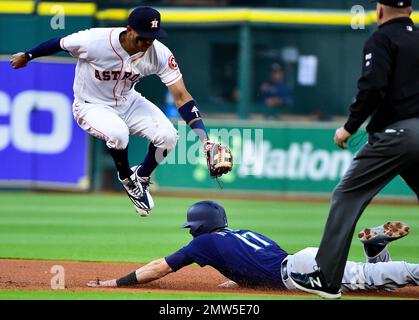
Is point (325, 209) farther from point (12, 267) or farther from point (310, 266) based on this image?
point (310, 266)

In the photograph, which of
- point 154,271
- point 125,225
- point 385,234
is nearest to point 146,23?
point 154,271

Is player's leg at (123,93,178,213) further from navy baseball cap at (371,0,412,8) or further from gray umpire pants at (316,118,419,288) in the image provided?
navy baseball cap at (371,0,412,8)

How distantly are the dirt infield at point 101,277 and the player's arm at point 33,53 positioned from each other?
1.76 m

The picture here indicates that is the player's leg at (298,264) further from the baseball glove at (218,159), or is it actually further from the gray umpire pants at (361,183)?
the baseball glove at (218,159)

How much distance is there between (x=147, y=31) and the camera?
293 inches

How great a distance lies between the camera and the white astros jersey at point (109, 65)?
25.5 ft

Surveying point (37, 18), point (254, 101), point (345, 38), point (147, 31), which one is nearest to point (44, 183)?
point (37, 18)

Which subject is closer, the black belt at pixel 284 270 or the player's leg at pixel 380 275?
the player's leg at pixel 380 275

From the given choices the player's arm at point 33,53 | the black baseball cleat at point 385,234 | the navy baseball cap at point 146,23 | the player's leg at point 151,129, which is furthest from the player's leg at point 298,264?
the player's arm at point 33,53

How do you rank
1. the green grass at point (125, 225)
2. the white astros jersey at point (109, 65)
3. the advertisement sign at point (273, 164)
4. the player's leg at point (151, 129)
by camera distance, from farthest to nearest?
the advertisement sign at point (273, 164) → the green grass at point (125, 225) → the player's leg at point (151, 129) → the white astros jersey at point (109, 65)

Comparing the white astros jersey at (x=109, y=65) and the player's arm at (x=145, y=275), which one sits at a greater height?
the white astros jersey at (x=109, y=65)

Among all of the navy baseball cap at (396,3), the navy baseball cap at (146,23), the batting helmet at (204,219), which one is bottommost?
the batting helmet at (204,219)

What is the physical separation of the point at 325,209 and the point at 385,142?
8.21m

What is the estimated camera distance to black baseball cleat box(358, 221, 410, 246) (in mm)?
6734
